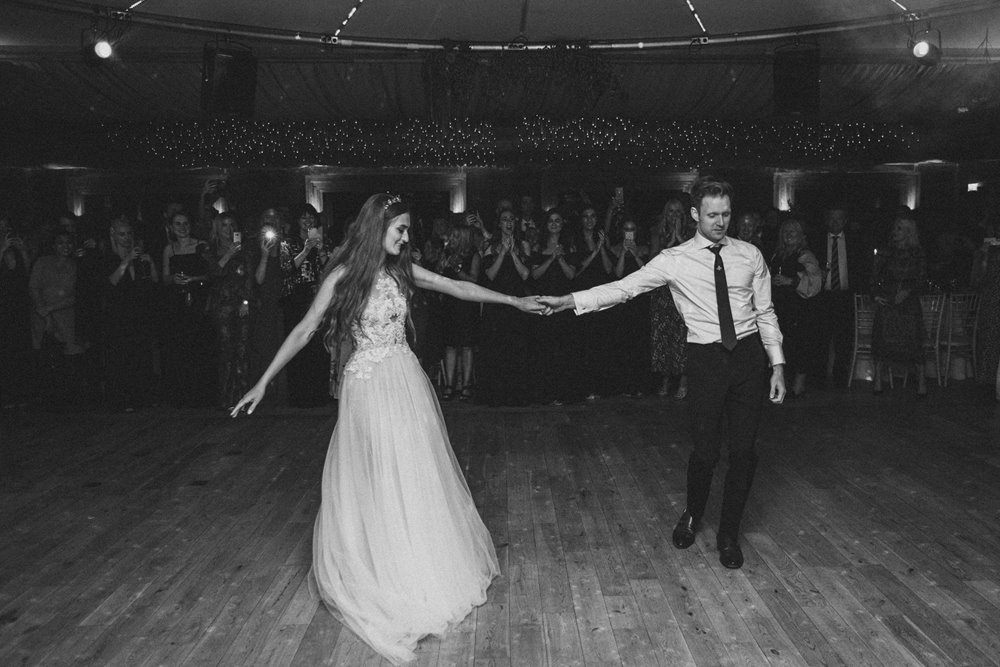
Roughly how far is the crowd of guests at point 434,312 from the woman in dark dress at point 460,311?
0.01m

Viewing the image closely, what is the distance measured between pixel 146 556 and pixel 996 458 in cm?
452

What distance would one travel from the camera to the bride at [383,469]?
117 inches

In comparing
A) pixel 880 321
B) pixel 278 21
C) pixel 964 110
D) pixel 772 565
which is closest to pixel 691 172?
pixel 964 110

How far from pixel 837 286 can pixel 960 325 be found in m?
1.26

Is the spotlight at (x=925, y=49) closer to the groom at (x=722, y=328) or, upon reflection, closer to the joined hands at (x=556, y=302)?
the groom at (x=722, y=328)

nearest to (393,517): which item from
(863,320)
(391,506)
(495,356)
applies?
(391,506)

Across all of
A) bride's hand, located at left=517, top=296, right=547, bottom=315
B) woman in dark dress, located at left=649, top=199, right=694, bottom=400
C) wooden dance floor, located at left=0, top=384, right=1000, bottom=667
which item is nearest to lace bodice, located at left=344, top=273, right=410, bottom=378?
bride's hand, located at left=517, top=296, right=547, bottom=315

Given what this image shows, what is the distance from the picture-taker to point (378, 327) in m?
3.20

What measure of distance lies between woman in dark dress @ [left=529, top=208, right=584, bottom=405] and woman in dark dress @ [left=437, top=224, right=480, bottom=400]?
47cm

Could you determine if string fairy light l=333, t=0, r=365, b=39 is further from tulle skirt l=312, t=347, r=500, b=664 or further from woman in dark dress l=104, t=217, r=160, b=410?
tulle skirt l=312, t=347, r=500, b=664

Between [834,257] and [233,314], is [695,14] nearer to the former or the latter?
[834,257]

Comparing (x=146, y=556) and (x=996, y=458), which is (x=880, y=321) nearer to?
(x=996, y=458)

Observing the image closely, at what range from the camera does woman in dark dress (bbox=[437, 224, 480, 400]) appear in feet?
22.2

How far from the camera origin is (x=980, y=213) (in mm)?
12172
